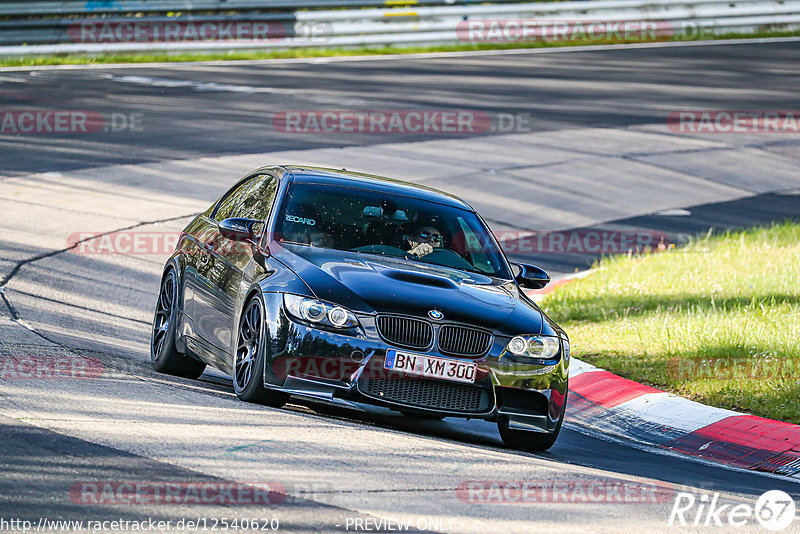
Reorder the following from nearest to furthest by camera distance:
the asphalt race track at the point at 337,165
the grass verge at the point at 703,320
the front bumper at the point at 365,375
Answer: the asphalt race track at the point at 337,165 < the front bumper at the point at 365,375 < the grass verge at the point at 703,320

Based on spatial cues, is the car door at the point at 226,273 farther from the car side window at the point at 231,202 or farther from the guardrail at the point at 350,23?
the guardrail at the point at 350,23

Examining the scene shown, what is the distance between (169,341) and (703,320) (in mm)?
4870

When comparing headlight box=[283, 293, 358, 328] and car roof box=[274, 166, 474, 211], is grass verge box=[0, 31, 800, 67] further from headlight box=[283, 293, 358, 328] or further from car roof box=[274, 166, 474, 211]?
headlight box=[283, 293, 358, 328]

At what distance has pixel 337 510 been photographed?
18.0 feet

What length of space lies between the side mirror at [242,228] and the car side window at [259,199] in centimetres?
15

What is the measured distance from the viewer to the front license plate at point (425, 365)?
736 cm

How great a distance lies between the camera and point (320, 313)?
743 cm

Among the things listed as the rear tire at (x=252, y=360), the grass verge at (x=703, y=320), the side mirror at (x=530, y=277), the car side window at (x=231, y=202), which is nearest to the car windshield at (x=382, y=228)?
the side mirror at (x=530, y=277)

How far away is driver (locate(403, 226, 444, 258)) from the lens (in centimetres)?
866

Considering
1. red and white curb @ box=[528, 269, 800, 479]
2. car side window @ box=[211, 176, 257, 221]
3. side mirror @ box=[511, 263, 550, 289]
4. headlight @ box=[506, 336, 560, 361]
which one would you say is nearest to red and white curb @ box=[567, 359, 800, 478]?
red and white curb @ box=[528, 269, 800, 479]

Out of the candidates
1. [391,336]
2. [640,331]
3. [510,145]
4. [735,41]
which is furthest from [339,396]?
[735,41]

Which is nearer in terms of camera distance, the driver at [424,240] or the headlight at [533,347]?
the headlight at [533,347]

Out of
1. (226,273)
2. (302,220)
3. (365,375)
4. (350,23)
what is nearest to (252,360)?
(365,375)

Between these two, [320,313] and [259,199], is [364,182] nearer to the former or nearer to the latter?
[259,199]
